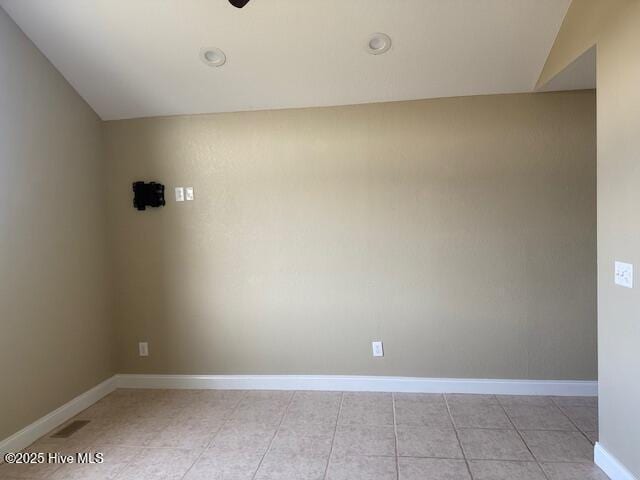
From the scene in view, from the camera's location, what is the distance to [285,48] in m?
2.54

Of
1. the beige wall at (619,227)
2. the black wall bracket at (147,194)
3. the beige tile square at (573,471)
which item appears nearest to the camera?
the beige wall at (619,227)

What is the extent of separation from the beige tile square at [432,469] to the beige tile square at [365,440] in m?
0.13

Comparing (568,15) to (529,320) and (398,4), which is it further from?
(529,320)

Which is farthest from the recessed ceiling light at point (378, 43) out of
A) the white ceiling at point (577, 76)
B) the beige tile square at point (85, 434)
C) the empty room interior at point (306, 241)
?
the beige tile square at point (85, 434)

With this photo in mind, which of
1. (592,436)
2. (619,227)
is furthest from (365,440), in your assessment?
(619,227)

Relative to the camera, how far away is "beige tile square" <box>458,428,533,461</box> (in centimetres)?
219

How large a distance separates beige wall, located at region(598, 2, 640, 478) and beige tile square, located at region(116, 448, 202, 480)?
225 centimetres

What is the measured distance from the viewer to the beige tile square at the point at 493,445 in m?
2.19

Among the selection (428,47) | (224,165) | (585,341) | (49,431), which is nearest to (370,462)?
(585,341)

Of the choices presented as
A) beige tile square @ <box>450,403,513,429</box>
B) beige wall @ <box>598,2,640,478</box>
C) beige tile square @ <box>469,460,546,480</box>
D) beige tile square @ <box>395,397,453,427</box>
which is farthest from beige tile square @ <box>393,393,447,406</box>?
beige wall @ <box>598,2,640,478</box>

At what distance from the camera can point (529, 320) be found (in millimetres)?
2875

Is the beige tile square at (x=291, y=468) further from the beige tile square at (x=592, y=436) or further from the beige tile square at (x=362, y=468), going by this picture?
the beige tile square at (x=592, y=436)

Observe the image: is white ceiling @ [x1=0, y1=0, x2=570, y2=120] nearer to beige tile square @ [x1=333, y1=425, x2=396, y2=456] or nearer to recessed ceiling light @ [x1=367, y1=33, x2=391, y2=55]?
recessed ceiling light @ [x1=367, y1=33, x2=391, y2=55]

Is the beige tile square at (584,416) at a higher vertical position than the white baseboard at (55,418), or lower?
lower
